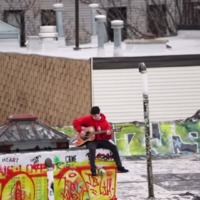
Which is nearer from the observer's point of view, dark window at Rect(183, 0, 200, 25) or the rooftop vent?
the rooftop vent

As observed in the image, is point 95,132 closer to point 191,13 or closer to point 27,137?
point 27,137

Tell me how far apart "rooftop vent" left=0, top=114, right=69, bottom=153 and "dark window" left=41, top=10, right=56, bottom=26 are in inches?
1332

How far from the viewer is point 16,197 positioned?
55.1 ft

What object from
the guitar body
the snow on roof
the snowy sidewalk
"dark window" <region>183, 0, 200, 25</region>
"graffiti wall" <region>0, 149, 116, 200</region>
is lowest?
the snowy sidewalk

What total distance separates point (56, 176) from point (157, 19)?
35.6 meters

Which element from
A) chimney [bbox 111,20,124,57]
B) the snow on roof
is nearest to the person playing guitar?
chimney [bbox 111,20,124,57]

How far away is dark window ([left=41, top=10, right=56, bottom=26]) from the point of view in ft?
170

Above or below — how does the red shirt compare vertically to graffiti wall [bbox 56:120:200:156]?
above

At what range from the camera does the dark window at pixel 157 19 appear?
50.6 meters

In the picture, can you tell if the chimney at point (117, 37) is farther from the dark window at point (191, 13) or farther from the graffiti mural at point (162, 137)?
the dark window at point (191, 13)

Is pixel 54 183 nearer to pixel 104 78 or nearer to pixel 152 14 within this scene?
pixel 104 78

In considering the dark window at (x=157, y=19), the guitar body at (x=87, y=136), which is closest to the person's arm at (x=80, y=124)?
the guitar body at (x=87, y=136)

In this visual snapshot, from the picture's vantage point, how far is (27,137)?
17562 millimetres

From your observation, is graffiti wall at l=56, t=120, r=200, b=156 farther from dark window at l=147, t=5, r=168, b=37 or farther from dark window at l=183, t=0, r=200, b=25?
dark window at l=147, t=5, r=168, b=37
